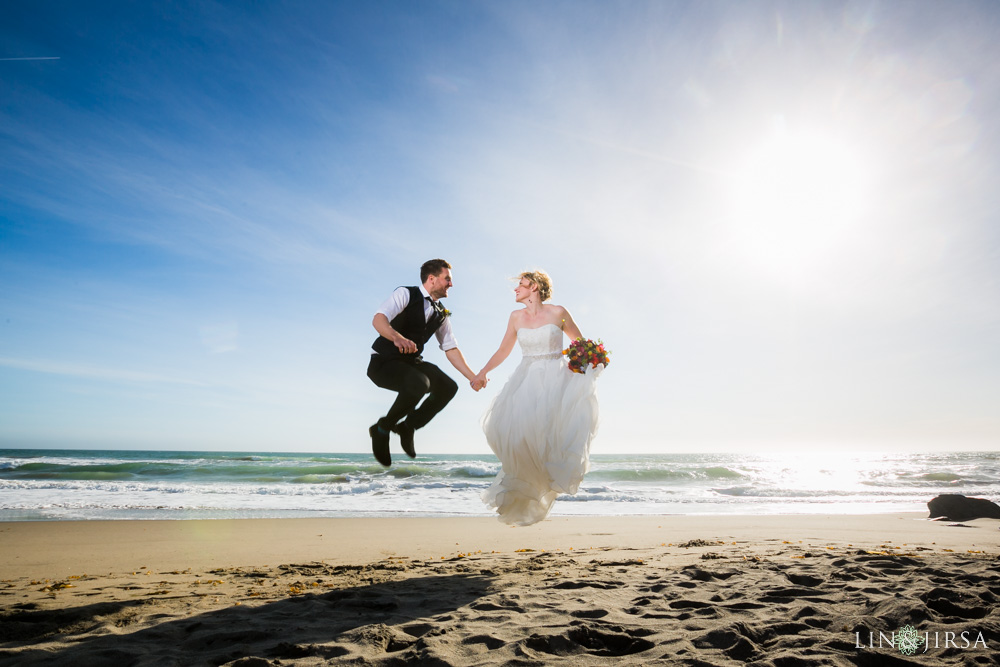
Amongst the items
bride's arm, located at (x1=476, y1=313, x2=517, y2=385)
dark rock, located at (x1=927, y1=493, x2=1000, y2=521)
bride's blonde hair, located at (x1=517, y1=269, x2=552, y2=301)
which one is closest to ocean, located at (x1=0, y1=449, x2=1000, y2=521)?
dark rock, located at (x1=927, y1=493, x2=1000, y2=521)

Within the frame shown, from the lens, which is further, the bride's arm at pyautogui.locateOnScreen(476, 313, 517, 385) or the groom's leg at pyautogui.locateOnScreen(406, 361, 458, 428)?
the bride's arm at pyautogui.locateOnScreen(476, 313, 517, 385)

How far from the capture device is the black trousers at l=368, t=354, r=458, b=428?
4754mm

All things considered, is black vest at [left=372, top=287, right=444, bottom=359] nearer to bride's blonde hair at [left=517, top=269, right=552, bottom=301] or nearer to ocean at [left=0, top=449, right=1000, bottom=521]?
bride's blonde hair at [left=517, top=269, right=552, bottom=301]

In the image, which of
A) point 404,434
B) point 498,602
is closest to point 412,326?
point 404,434

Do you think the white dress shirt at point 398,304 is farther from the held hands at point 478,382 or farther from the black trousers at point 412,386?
the held hands at point 478,382

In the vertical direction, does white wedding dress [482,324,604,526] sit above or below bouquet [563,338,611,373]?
below

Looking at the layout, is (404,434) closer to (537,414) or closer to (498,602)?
(498,602)

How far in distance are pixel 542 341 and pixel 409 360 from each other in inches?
73.5

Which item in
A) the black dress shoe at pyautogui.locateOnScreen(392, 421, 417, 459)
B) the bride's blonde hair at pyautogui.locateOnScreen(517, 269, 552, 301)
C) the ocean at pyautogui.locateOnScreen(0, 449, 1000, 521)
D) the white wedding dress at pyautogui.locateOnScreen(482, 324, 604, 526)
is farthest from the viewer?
the ocean at pyautogui.locateOnScreen(0, 449, 1000, 521)

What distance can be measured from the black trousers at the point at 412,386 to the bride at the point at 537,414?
1006mm

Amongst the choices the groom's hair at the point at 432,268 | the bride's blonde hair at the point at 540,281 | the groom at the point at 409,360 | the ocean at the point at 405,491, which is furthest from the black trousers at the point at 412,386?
the ocean at the point at 405,491

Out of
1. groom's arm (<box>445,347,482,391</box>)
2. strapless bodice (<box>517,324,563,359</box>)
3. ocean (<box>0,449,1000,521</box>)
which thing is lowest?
ocean (<box>0,449,1000,521</box>)

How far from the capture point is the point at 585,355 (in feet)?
20.2

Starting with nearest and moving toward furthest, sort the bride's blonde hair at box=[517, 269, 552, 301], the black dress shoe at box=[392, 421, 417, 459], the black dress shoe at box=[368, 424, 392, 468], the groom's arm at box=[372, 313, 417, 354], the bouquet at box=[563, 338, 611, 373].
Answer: the groom's arm at box=[372, 313, 417, 354], the black dress shoe at box=[368, 424, 392, 468], the black dress shoe at box=[392, 421, 417, 459], the bouquet at box=[563, 338, 611, 373], the bride's blonde hair at box=[517, 269, 552, 301]
